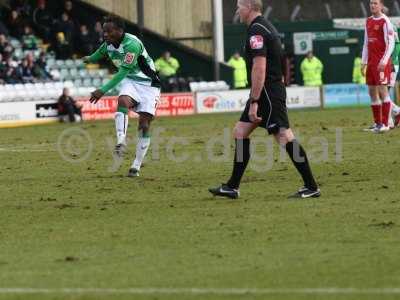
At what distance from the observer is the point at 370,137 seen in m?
23.0

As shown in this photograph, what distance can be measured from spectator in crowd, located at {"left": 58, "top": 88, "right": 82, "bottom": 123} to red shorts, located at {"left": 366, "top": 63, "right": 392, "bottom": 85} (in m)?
13.8

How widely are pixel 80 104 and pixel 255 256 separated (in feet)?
89.9

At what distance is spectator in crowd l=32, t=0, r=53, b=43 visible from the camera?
139 feet

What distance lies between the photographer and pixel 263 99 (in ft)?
42.8


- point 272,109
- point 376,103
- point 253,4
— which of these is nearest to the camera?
point 253,4

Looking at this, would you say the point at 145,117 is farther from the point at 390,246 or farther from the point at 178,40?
the point at 178,40

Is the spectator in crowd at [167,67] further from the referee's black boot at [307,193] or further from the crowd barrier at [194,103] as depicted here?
the referee's black boot at [307,193]

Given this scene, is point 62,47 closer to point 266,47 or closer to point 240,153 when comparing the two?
point 240,153

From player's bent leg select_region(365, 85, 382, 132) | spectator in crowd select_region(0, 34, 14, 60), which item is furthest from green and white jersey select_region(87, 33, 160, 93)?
spectator in crowd select_region(0, 34, 14, 60)

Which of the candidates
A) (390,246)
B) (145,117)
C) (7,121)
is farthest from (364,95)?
(390,246)

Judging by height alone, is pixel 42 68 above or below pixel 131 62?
below

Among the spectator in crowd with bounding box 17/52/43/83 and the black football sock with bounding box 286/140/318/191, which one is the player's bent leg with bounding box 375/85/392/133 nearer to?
the black football sock with bounding box 286/140/318/191

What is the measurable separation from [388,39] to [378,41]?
29 cm

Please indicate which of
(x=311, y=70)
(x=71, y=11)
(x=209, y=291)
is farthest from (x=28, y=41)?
(x=209, y=291)
